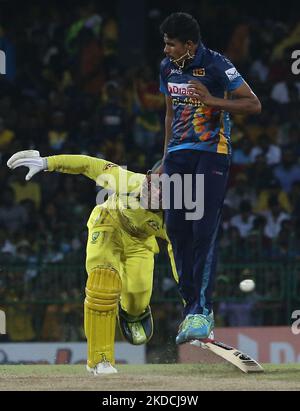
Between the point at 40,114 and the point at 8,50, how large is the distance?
1407 millimetres

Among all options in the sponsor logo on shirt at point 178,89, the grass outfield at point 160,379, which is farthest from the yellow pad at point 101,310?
the sponsor logo on shirt at point 178,89

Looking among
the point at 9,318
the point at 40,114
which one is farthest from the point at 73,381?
the point at 40,114

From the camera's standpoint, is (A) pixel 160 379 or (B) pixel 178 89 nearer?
(A) pixel 160 379

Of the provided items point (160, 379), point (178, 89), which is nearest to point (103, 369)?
point (160, 379)

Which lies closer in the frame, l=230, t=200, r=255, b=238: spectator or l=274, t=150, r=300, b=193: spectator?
l=230, t=200, r=255, b=238: spectator

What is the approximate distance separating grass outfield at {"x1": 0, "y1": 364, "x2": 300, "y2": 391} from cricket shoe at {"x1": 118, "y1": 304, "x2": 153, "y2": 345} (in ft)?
1.78

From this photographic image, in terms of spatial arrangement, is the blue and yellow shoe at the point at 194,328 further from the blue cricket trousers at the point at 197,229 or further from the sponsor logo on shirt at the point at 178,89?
the sponsor logo on shirt at the point at 178,89

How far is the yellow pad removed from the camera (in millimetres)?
9125

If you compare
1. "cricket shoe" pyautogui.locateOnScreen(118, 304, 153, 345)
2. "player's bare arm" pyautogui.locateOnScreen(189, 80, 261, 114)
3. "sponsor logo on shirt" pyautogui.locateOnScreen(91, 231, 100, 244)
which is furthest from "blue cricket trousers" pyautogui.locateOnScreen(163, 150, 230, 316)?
"cricket shoe" pyautogui.locateOnScreen(118, 304, 153, 345)

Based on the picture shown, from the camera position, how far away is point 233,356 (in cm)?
886

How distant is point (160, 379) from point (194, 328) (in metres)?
0.49

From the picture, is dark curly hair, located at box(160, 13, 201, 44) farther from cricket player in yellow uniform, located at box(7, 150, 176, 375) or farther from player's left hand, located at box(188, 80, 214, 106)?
cricket player in yellow uniform, located at box(7, 150, 176, 375)

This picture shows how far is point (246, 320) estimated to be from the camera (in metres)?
13.9

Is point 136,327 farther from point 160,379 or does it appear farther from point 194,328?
point 160,379
